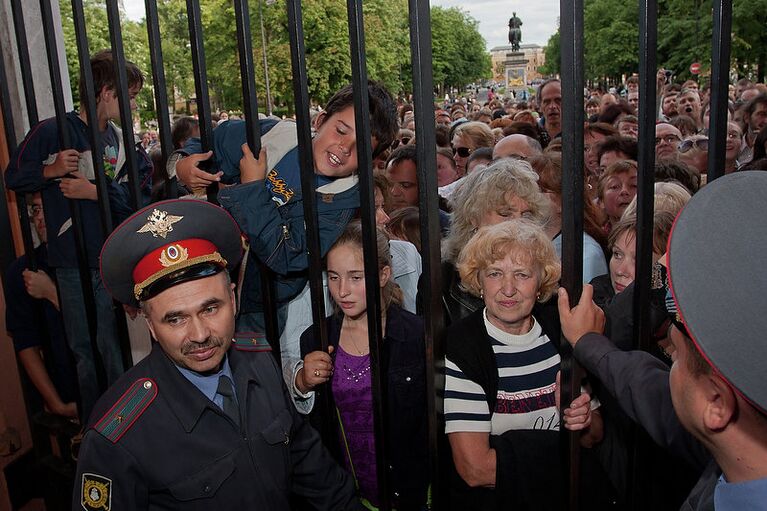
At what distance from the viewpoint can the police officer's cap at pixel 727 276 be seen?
0.94 meters

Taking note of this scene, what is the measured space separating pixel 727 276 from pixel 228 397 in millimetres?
1313

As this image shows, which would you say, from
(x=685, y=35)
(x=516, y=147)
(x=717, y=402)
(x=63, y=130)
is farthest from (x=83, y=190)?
(x=685, y=35)

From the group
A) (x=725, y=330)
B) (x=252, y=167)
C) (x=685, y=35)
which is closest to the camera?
(x=725, y=330)

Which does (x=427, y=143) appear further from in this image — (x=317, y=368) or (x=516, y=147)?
(x=516, y=147)

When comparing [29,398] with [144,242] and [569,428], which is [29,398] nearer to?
[144,242]

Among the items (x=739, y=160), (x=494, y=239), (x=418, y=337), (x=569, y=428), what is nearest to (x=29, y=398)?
(x=418, y=337)

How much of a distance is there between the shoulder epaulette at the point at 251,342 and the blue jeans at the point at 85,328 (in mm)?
1357

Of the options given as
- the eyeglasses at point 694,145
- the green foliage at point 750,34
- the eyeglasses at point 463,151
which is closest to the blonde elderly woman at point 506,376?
the eyeglasses at point 694,145

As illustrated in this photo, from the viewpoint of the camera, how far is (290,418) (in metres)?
1.94

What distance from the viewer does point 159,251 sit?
1.81m

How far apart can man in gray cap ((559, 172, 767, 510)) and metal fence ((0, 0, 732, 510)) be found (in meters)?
0.34

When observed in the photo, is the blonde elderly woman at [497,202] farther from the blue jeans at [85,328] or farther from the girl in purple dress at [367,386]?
the blue jeans at [85,328]

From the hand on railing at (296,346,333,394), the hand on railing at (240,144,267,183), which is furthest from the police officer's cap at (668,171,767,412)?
the hand on railing at (240,144,267,183)

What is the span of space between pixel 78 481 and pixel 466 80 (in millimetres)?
70106
